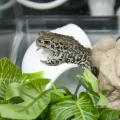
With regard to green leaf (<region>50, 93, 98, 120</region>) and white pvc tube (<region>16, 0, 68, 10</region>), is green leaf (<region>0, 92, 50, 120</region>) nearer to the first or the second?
green leaf (<region>50, 93, 98, 120</region>)

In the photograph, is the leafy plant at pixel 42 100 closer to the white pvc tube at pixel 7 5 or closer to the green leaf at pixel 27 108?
the green leaf at pixel 27 108

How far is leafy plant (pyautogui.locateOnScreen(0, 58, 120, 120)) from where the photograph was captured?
0.70 m

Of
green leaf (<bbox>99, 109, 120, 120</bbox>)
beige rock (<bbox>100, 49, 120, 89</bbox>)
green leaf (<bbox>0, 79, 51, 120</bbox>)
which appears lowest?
green leaf (<bbox>99, 109, 120, 120</bbox>)

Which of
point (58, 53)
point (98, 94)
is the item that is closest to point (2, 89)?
point (98, 94)

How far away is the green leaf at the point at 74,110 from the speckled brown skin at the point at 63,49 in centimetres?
26

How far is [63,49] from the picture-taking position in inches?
39.7

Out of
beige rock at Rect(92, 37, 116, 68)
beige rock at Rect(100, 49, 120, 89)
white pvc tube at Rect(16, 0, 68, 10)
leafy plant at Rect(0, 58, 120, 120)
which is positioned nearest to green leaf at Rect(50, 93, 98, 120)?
leafy plant at Rect(0, 58, 120, 120)

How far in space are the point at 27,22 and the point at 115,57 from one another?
0.53 metres

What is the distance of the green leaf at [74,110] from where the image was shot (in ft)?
2.35

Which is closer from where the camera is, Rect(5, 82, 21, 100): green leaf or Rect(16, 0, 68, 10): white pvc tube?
Rect(5, 82, 21, 100): green leaf

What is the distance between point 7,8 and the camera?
129cm

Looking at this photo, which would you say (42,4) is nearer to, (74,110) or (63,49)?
(63,49)

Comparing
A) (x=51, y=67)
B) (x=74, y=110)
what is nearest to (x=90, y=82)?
(x=74, y=110)

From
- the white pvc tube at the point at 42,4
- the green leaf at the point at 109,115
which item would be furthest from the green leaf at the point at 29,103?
the white pvc tube at the point at 42,4
